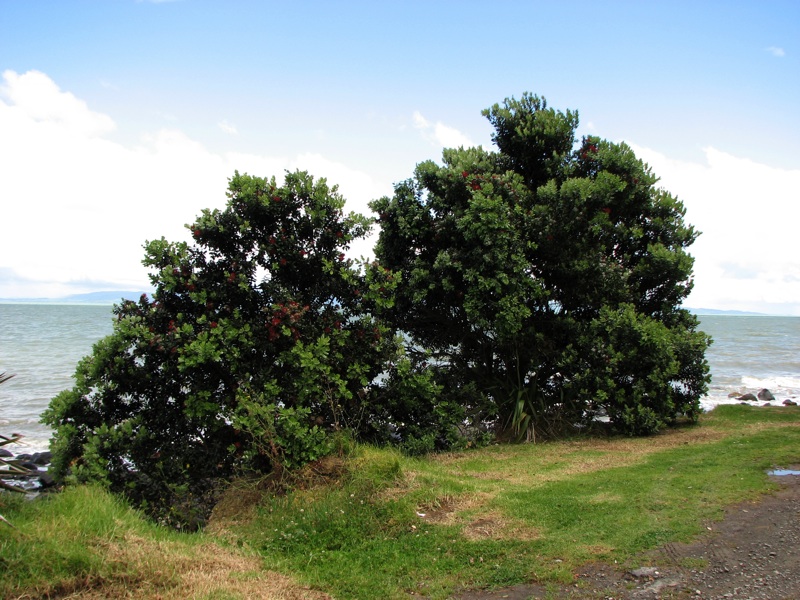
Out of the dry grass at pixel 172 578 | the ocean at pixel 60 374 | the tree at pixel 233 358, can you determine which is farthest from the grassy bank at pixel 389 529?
the ocean at pixel 60 374

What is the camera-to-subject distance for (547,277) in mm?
13047

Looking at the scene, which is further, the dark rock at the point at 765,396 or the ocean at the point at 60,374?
the dark rock at the point at 765,396

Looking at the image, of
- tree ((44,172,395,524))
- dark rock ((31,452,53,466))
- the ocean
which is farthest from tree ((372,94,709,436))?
dark rock ((31,452,53,466))

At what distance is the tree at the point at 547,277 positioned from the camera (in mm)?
11922

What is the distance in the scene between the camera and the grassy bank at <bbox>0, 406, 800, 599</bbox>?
527cm

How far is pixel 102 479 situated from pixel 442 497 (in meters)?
4.43

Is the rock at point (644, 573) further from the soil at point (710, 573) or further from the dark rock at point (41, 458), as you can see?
the dark rock at point (41, 458)

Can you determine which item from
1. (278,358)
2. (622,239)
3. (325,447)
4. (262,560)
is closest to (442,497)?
(325,447)

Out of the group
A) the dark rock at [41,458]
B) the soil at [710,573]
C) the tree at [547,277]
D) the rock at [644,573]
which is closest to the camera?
the soil at [710,573]

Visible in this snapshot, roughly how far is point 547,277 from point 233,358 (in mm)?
6916

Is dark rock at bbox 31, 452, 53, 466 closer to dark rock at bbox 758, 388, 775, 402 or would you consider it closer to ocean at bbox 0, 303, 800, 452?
ocean at bbox 0, 303, 800, 452

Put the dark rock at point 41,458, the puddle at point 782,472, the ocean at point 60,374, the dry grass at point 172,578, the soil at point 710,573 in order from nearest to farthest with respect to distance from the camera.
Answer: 1. the dry grass at point 172,578
2. the soil at point 710,573
3. the puddle at point 782,472
4. the dark rock at point 41,458
5. the ocean at point 60,374

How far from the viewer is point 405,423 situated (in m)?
11.5

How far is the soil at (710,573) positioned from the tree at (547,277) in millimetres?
5649
